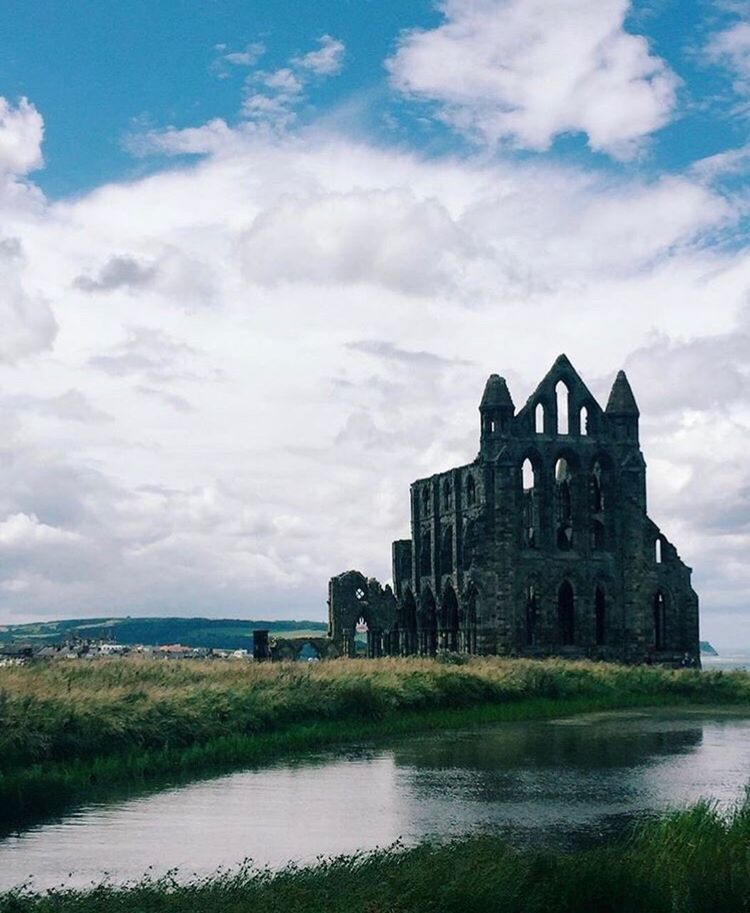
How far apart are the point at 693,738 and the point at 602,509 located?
35.1m

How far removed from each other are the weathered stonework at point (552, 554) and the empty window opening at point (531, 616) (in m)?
0.08

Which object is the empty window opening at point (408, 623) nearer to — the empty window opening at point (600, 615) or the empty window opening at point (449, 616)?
the empty window opening at point (449, 616)

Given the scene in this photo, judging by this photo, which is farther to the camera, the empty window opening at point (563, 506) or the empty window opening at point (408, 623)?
the empty window opening at point (408, 623)

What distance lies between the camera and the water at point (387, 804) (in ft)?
61.4

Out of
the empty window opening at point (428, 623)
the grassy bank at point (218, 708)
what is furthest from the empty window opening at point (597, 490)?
the grassy bank at point (218, 708)

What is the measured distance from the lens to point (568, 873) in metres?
14.7

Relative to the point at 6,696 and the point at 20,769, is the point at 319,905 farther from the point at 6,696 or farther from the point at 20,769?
the point at 6,696

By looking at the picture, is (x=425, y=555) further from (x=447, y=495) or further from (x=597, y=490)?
(x=597, y=490)

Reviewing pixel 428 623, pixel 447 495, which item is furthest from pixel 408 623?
pixel 447 495

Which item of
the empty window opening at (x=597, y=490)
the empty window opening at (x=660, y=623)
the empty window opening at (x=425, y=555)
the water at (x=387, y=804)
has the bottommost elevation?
the water at (x=387, y=804)

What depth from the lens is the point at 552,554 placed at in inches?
2771

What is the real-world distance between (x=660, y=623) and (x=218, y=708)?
44888 mm

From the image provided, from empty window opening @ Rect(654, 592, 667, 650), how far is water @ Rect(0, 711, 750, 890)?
121 feet

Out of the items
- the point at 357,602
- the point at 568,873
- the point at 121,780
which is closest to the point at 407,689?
the point at 121,780
